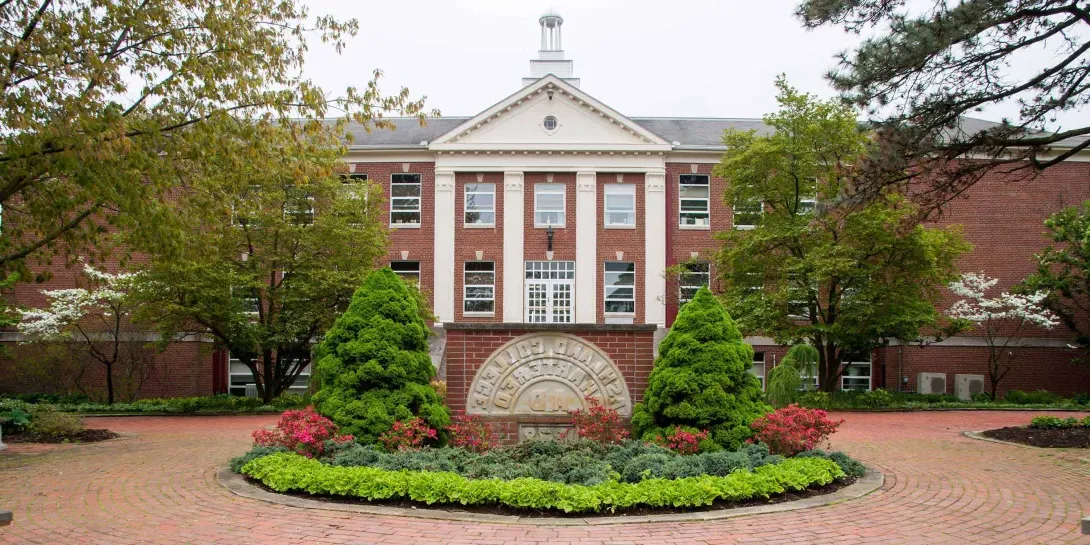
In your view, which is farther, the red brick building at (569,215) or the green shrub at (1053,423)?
the red brick building at (569,215)

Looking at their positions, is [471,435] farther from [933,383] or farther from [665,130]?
[665,130]

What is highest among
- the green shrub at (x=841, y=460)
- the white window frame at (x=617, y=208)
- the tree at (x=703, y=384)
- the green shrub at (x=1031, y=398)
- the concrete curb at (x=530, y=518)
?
the white window frame at (x=617, y=208)

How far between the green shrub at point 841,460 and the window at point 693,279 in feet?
63.7

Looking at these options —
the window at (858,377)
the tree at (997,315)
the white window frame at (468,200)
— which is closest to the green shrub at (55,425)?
the white window frame at (468,200)

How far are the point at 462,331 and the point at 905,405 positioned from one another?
48.5ft

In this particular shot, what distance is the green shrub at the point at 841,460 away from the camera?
343 inches

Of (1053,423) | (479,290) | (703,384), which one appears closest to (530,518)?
(703,384)

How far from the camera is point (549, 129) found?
29.4 meters

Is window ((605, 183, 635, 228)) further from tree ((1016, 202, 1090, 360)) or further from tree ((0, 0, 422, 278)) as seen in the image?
tree ((0, 0, 422, 278))

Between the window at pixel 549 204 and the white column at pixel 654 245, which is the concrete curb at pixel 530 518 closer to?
the white column at pixel 654 245

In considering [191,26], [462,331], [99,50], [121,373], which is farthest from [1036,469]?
[121,373]

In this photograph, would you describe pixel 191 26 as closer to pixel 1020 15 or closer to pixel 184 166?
pixel 184 166

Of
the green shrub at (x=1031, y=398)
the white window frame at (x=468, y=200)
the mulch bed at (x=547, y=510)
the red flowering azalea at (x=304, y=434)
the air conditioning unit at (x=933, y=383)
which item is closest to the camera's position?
the mulch bed at (x=547, y=510)

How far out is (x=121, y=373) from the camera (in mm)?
26703
